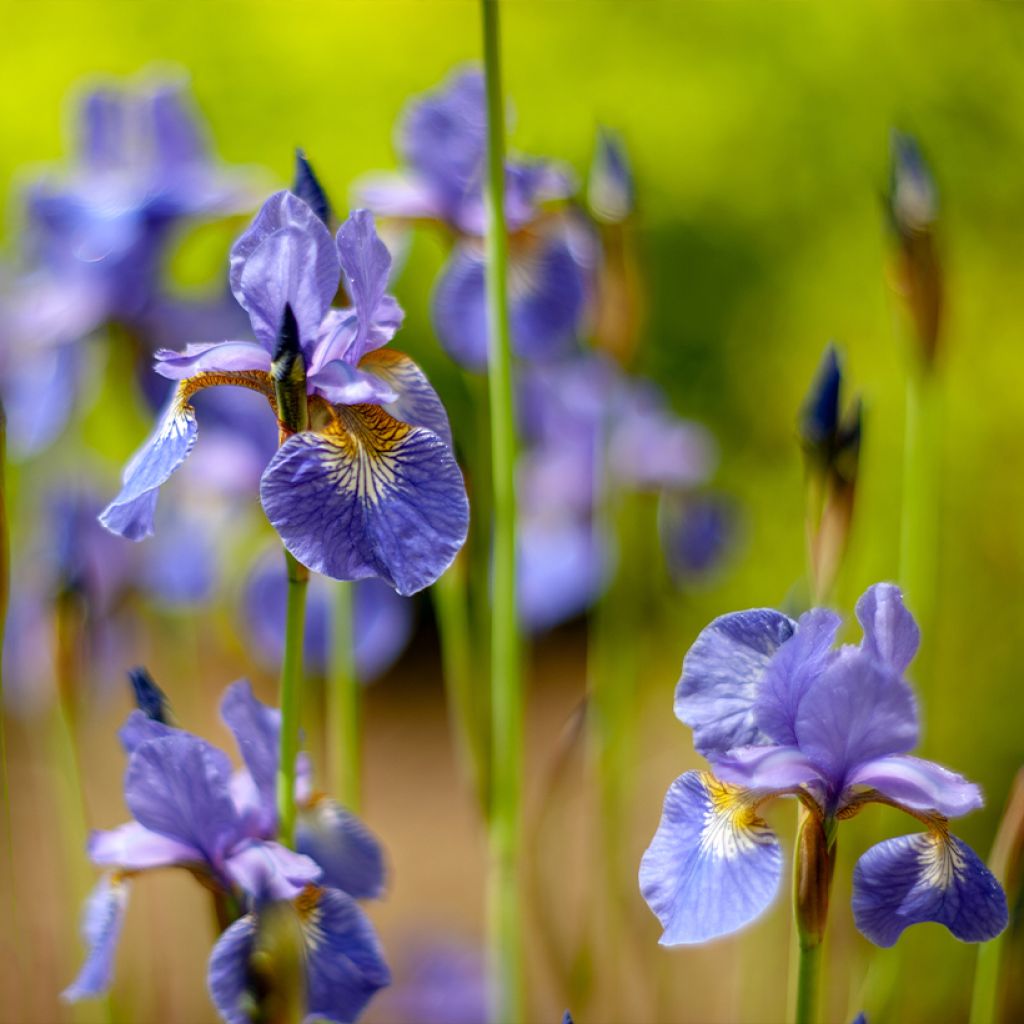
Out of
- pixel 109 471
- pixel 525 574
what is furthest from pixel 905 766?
pixel 109 471

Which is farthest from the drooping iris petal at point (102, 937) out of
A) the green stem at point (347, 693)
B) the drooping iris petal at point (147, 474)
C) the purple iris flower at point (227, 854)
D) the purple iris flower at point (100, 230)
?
the purple iris flower at point (100, 230)

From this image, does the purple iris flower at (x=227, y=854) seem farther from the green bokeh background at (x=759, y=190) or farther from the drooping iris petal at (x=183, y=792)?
the green bokeh background at (x=759, y=190)

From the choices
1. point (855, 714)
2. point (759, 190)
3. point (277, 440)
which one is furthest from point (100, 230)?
point (759, 190)

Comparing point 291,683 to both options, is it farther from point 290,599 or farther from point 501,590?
point 501,590

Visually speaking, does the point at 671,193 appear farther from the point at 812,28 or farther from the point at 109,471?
the point at 109,471

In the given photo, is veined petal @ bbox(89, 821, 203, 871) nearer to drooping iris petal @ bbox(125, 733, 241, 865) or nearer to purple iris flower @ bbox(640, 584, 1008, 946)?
drooping iris petal @ bbox(125, 733, 241, 865)

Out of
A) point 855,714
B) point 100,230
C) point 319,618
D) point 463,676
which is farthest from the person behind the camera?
point 319,618
